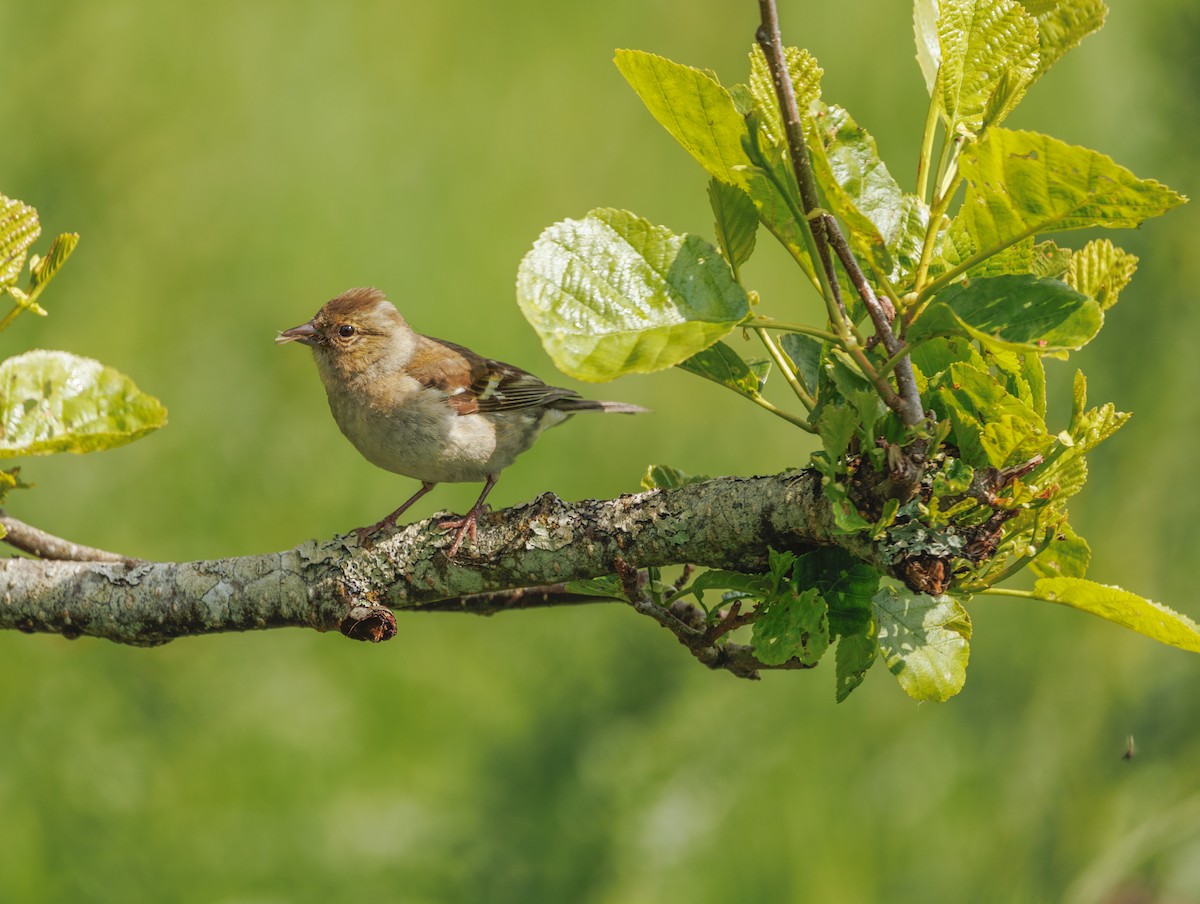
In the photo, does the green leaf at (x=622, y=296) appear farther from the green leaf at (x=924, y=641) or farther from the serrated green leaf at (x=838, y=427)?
the green leaf at (x=924, y=641)

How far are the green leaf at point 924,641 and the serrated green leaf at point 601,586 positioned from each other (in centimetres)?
48

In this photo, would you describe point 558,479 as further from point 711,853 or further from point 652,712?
point 711,853

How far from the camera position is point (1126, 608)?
2.07 m

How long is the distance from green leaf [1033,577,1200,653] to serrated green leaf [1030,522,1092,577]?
18cm

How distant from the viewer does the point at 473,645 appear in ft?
19.7

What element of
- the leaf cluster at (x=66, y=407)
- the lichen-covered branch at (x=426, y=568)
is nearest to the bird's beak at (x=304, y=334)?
the lichen-covered branch at (x=426, y=568)

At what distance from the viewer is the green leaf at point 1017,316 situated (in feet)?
6.00

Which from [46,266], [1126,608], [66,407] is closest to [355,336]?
[46,266]

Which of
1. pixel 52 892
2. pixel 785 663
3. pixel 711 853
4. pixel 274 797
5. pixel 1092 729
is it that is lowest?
pixel 52 892

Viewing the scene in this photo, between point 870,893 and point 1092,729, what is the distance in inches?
→ 43.2

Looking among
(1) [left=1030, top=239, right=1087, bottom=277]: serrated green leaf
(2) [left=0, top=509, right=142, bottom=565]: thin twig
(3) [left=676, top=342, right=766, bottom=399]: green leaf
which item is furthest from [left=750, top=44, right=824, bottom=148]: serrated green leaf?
(2) [left=0, top=509, right=142, bottom=565]: thin twig

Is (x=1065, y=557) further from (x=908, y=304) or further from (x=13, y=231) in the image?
(x=13, y=231)

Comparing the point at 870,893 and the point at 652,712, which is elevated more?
the point at 652,712

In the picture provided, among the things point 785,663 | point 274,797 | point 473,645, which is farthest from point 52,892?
point 785,663
